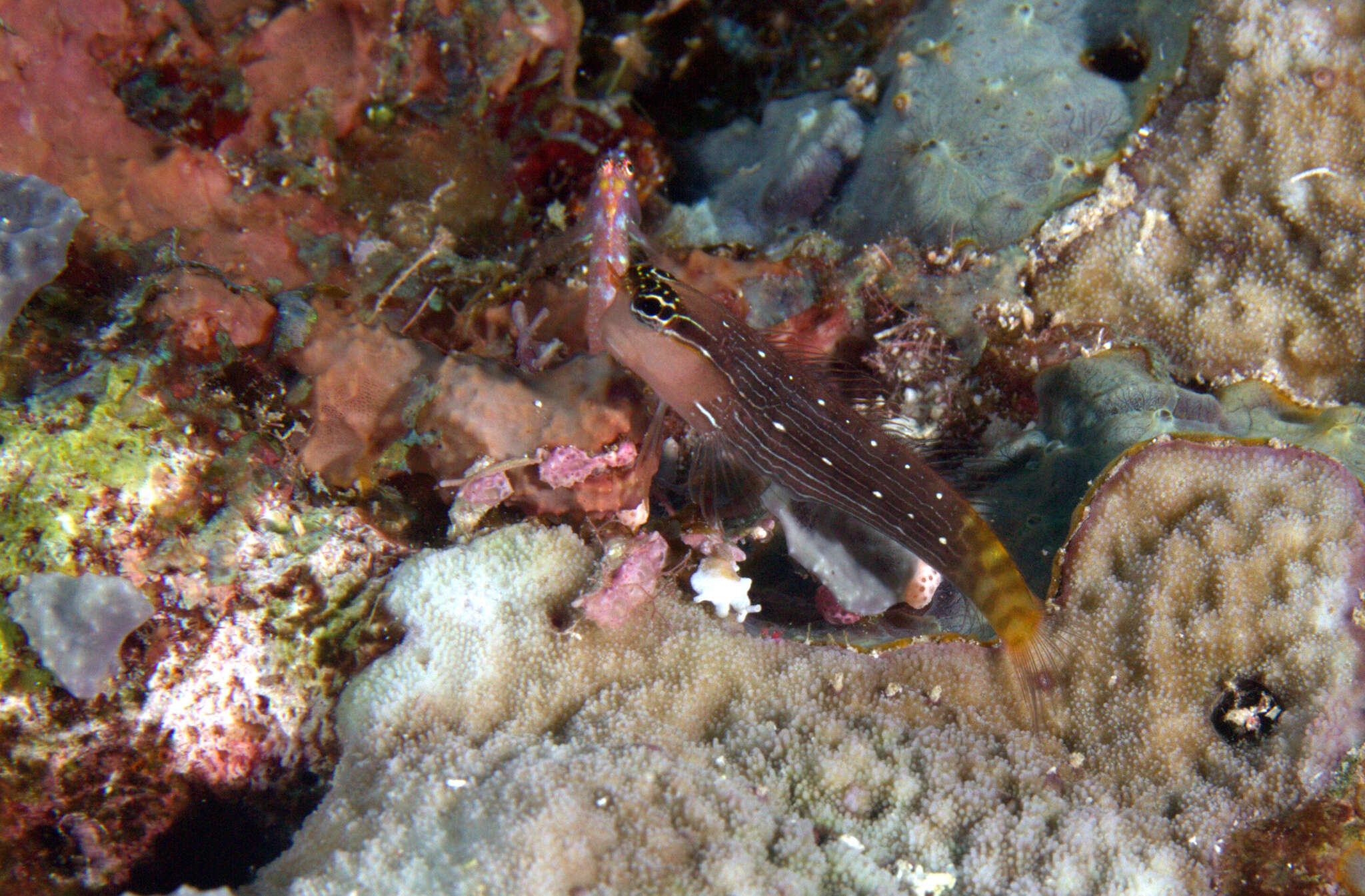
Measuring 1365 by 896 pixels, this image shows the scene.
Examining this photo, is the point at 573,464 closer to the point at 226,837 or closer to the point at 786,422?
the point at 786,422

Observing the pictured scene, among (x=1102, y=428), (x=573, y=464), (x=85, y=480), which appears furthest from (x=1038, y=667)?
(x=85, y=480)

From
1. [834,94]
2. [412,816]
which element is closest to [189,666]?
[412,816]

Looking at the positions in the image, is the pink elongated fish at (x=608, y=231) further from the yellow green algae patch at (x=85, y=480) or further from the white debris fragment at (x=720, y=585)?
the yellow green algae patch at (x=85, y=480)

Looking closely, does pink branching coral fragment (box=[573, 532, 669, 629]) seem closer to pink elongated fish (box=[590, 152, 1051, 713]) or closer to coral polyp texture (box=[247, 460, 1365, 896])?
coral polyp texture (box=[247, 460, 1365, 896])

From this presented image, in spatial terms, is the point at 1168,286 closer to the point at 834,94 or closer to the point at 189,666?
the point at 834,94

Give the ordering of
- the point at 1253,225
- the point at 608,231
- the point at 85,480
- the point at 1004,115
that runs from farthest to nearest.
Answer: the point at 1004,115 < the point at 608,231 < the point at 1253,225 < the point at 85,480

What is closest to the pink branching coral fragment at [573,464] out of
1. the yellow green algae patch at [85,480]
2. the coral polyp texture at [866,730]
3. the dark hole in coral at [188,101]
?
the coral polyp texture at [866,730]
